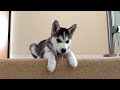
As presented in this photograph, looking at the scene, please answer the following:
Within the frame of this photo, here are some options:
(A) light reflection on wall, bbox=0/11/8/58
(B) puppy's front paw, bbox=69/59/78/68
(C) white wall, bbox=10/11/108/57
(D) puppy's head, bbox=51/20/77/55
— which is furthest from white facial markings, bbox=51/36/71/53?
A: (C) white wall, bbox=10/11/108/57

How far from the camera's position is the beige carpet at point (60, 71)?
84 centimetres

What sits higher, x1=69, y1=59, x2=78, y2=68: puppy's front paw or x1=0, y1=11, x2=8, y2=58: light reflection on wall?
x1=0, y1=11, x2=8, y2=58: light reflection on wall

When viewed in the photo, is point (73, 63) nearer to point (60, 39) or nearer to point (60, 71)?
point (60, 71)

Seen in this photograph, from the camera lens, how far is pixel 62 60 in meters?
0.89

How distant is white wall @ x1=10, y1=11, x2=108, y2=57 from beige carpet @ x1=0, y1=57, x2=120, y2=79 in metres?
1.93

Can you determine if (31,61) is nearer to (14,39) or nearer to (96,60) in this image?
(96,60)

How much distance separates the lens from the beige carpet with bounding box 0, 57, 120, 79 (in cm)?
84

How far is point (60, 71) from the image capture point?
0.86m

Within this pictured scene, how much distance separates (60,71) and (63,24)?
6.62 feet

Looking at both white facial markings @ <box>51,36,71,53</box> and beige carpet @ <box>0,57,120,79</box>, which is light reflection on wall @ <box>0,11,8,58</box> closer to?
white facial markings @ <box>51,36,71,53</box>

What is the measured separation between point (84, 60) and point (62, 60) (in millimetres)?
85

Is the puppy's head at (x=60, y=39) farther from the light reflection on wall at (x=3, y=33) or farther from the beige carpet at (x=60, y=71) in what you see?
the light reflection on wall at (x=3, y=33)
